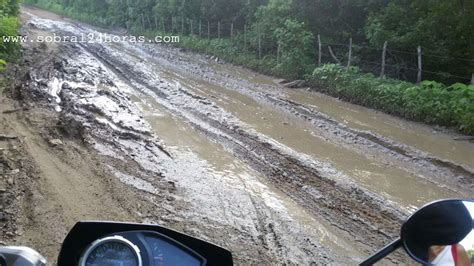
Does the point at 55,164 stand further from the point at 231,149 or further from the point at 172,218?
the point at 231,149

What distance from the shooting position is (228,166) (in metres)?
8.12

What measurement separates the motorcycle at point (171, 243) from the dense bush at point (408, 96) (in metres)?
10.7

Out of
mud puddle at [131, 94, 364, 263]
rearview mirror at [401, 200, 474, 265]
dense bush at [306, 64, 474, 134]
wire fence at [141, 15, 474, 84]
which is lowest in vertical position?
mud puddle at [131, 94, 364, 263]

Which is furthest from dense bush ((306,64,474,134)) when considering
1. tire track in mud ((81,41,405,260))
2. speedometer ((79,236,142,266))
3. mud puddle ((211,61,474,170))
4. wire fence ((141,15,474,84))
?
speedometer ((79,236,142,266))

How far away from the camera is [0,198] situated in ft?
17.1

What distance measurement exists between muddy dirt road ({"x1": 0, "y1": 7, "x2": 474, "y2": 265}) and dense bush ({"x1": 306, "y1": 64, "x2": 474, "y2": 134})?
521 mm

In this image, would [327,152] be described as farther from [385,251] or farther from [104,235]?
[104,235]

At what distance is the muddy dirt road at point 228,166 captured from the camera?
214 inches

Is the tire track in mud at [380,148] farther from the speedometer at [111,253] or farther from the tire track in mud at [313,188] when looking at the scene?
the speedometer at [111,253]

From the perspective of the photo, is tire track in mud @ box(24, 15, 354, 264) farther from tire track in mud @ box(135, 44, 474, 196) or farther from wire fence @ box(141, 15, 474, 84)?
wire fence @ box(141, 15, 474, 84)

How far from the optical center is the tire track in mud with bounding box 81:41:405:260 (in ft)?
19.7

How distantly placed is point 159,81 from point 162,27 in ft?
61.2

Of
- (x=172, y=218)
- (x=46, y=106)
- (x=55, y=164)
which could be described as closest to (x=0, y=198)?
(x=55, y=164)

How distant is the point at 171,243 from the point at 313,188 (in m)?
5.91
